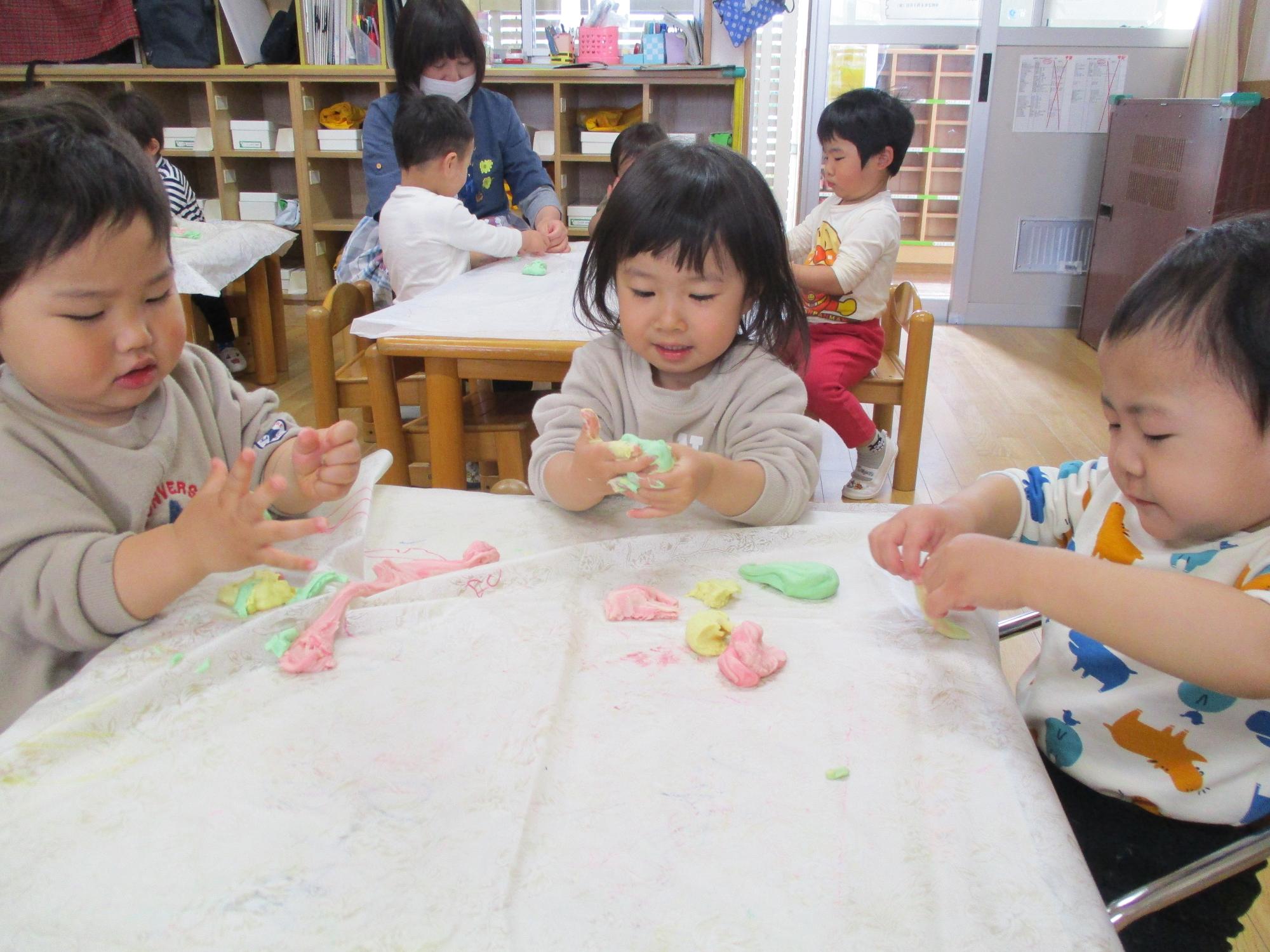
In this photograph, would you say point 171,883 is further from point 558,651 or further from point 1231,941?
point 1231,941

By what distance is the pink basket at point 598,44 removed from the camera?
4.70m

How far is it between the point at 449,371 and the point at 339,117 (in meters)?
3.99

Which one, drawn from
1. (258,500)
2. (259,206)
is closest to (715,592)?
(258,500)

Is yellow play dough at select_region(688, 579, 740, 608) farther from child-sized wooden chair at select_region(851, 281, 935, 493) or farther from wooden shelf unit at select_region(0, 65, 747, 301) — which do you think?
wooden shelf unit at select_region(0, 65, 747, 301)

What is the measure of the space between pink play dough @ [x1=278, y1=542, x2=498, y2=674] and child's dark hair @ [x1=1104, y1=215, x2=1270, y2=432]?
2.10ft

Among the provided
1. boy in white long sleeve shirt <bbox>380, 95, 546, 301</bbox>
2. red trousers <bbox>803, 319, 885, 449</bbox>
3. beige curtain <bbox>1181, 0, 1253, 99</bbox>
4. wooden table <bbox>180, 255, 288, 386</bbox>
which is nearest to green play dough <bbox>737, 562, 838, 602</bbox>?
red trousers <bbox>803, 319, 885, 449</bbox>

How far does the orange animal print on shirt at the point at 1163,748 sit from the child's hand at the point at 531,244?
84.0 inches

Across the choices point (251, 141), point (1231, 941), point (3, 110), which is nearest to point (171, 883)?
point (3, 110)

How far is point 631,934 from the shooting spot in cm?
54

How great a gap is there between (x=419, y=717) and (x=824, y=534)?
0.49 meters

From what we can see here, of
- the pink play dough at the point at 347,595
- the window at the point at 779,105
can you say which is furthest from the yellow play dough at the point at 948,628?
the window at the point at 779,105

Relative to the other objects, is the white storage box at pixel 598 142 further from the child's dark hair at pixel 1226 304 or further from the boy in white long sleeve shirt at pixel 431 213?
the child's dark hair at pixel 1226 304

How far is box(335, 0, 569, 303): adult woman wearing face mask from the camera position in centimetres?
282

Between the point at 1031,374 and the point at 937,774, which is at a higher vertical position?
the point at 937,774
